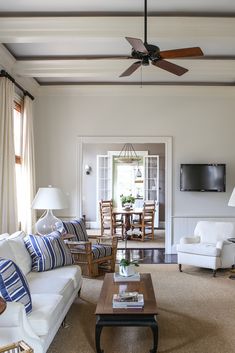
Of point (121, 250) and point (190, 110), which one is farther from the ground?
point (190, 110)

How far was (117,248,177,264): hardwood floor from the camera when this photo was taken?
260 inches

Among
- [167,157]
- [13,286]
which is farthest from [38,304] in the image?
[167,157]

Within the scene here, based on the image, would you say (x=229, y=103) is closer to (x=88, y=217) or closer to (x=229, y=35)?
(x=229, y=35)

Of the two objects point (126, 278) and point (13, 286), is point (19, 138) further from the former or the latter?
point (13, 286)

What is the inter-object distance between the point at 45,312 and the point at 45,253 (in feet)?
4.19

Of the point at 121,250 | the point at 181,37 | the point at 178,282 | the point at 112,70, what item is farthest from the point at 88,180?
the point at 181,37

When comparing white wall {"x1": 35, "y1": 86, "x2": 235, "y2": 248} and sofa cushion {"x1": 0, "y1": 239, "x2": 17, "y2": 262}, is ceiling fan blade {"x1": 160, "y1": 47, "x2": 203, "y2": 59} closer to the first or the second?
sofa cushion {"x1": 0, "y1": 239, "x2": 17, "y2": 262}

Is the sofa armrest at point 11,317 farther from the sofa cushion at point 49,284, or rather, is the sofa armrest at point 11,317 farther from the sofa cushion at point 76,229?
the sofa cushion at point 76,229

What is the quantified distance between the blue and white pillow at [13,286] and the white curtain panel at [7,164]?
8.14 ft

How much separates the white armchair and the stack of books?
102 inches

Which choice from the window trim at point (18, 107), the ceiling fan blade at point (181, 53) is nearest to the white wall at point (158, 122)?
the window trim at point (18, 107)

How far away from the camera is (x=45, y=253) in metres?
3.98

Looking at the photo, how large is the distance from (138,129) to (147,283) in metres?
4.24

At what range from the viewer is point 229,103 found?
24.0ft
